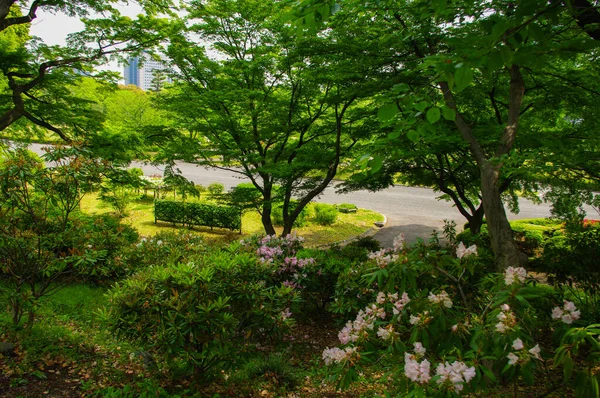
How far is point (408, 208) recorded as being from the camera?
54.3 ft

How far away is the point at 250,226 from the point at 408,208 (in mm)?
7462

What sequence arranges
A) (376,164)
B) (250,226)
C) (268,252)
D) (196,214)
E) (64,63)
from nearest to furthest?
(376,164), (268,252), (64,63), (196,214), (250,226)

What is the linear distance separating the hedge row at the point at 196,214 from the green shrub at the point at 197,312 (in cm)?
885

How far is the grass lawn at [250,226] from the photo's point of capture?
11930 millimetres

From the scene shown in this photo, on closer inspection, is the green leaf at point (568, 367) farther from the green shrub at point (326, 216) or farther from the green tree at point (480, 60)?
the green shrub at point (326, 216)

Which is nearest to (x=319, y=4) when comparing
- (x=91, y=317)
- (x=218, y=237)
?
(x=91, y=317)

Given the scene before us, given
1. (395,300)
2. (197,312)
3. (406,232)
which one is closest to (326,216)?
(406,232)

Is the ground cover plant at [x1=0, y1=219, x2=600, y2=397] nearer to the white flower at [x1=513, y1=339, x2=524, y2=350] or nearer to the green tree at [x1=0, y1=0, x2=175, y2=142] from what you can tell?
the white flower at [x1=513, y1=339, x2=524, y2=350]

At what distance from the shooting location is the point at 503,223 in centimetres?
441

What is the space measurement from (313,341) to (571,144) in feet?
15.5

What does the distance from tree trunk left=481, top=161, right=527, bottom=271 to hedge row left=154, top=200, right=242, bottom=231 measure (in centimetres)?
891

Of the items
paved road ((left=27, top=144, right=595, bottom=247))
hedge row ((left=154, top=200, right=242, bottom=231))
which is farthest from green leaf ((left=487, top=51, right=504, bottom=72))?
hedge row ((left=154, top=200, right=242, bottom=231))

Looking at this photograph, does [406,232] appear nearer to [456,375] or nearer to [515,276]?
[515,276]

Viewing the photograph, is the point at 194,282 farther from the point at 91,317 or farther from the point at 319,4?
the point at 91,317
